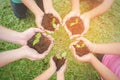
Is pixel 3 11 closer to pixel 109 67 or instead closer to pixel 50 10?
pixel 50 10

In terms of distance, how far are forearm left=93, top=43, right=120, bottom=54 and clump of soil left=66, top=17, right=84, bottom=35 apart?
79 mm

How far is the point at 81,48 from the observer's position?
0.86m

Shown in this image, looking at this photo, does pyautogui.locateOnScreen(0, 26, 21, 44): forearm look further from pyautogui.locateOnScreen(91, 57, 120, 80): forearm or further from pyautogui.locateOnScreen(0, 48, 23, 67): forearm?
pyautogui.locateOnScreen(91, 57, 120, 80): forearm

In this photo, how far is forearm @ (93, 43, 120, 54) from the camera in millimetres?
874

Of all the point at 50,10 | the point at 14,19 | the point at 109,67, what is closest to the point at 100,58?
the point at 109,67

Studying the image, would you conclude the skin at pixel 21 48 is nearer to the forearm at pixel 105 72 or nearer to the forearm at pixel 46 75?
the forearm at pixel 46 75

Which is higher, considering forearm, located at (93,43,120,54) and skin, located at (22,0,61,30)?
skin, located at (22,0,61,30)

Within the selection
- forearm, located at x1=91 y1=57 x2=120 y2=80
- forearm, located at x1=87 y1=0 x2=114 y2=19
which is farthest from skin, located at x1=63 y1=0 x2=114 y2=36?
forearm, located at x1=91 y1=57 x2=120 y2=80

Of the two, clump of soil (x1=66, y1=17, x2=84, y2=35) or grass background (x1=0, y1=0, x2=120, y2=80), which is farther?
grass background (x1=0, y1=0, x2=120, y2=80)

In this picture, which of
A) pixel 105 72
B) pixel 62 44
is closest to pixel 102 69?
pixel 105 72

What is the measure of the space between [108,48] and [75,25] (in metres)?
0.13

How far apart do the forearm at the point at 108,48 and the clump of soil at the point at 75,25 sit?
0.08 m

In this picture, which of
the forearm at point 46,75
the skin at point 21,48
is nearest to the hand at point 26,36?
the skin at point 21,48

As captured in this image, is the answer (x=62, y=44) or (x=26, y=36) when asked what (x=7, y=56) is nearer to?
(x=26, y=36)
